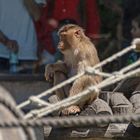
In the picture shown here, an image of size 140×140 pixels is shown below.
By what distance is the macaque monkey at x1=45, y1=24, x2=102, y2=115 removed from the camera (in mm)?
7814

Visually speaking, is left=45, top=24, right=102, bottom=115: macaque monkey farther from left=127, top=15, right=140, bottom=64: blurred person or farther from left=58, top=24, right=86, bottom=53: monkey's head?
left=127, top=15, right=140, bottom=64: blurred person

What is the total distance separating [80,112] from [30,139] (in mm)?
4733

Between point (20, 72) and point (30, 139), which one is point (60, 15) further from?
point (30, 139)

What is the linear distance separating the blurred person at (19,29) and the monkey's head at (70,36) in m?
0.95

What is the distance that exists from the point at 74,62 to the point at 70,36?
0.49 metres

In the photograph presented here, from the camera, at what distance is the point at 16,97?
31.0 feet

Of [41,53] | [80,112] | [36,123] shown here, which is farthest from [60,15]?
[36,123]

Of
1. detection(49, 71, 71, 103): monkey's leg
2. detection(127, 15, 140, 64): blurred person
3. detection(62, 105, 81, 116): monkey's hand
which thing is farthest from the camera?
detection(127, 15, 140, 64): blurred person

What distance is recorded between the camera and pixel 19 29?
32.2 feet

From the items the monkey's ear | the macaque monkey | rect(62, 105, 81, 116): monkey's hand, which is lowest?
rect(62, 105, 81, 116): monkey's hand

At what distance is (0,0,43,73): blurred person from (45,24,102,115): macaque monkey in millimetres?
917

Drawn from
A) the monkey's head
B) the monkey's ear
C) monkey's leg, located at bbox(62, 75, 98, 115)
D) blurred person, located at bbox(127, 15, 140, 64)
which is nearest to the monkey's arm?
monkey's leg, located at bbox(62, 75, 98, 115)

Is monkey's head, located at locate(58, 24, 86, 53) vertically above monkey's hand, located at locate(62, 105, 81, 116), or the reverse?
monkey's head, located at locate(58, 24, 86, 53)

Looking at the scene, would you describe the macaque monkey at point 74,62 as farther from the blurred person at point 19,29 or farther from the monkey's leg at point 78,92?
the blurred person at point 19,29
